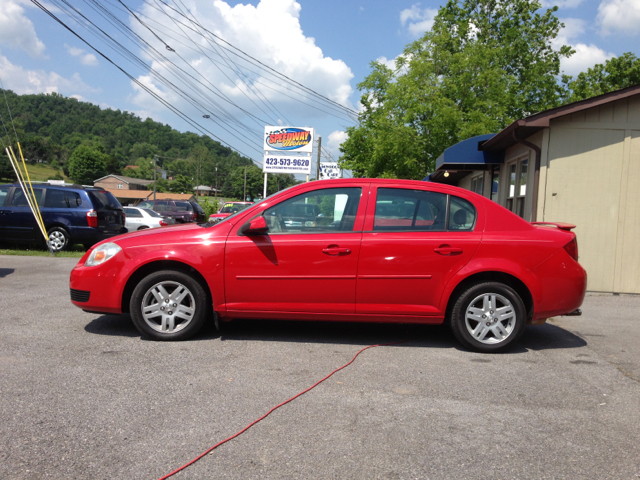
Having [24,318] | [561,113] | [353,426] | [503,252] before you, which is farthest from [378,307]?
[561,113]

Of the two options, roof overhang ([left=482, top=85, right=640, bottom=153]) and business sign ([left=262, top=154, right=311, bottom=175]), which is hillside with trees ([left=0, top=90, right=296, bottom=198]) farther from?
roof overhang ([left=482, top=85, right=640, bottom=153])

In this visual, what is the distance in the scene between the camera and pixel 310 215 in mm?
4992

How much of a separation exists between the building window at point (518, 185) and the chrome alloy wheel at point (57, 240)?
35.8ft

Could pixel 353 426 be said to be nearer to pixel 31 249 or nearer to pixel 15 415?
pixel 15 415

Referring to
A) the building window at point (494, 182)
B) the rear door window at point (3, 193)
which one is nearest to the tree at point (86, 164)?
the rear door window at point (3, 193)

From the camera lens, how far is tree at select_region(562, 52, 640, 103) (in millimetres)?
33344

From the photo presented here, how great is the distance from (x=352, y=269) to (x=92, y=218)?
973 centimetres

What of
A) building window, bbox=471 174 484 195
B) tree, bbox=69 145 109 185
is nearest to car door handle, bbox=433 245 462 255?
building window, bbox=471 174 484 195

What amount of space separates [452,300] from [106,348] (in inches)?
132

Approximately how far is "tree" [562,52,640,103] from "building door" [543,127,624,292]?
27651 mm

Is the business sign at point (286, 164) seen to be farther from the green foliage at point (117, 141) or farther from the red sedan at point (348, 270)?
the green foliage at point (117, 141)

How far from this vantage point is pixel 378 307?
4867mm

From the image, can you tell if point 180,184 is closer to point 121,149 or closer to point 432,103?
point 121,149

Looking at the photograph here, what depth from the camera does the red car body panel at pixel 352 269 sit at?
190 inches
